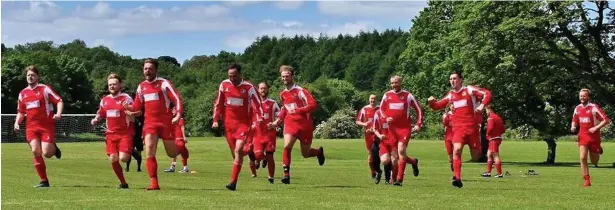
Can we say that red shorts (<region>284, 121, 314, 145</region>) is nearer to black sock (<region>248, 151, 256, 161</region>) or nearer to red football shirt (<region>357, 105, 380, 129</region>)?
black sock (<region>248, 151, 256, 161</region>)

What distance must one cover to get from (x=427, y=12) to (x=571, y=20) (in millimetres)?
17213

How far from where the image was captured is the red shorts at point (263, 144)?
69.5ft

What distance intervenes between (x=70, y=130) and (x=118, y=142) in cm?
5310

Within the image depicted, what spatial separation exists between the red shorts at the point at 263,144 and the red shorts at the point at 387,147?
2326 millimetres

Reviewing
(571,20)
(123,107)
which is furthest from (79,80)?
(123,107)

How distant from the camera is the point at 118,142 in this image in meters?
18.0

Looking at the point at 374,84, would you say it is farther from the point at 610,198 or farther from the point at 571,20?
the point at 610,198

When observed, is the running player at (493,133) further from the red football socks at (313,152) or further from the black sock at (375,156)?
the red football socks at (313,152)

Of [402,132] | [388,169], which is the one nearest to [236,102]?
[402,132]

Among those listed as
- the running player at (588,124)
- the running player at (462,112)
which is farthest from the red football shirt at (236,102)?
the running player at (588,124)

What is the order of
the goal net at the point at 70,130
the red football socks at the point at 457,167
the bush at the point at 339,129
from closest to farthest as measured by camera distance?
the red football socks at the point at 457,167, the goal net at the point at 70,130, the bush at the point at 339,129

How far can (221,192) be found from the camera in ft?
55.1

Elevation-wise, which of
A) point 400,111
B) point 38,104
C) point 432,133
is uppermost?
point 38,104

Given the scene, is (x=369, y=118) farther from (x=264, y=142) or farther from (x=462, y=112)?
(x=462, y=112)
